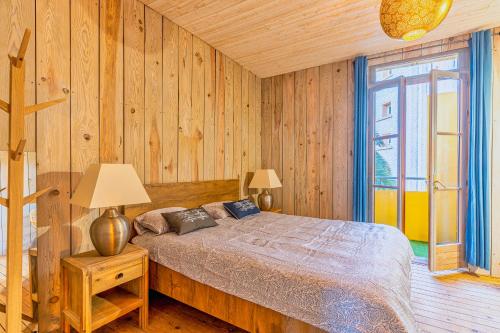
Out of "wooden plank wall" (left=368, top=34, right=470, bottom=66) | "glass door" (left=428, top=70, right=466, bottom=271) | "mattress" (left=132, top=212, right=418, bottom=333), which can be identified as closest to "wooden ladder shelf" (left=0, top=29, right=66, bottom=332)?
"mattress" (left=132, top=212, right=418, bottom=333)

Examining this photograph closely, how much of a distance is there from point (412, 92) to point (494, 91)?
0.99m

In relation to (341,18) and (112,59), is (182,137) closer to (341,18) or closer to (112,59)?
(112,59)

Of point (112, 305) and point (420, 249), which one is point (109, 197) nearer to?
point (112, 305)

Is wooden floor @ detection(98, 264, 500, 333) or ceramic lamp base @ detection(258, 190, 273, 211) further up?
ceramic lamp base @ detection(258, 190, 273, 211)

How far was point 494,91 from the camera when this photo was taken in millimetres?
2826

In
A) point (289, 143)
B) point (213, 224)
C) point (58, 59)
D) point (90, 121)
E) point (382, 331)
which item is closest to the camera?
point (382, 331)

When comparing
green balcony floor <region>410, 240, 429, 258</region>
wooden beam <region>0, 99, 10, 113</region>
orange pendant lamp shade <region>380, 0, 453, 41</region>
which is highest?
orange pendant lamp shade <region>380, 0, 453, 41</region>

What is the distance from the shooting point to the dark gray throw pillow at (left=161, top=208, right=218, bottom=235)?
2.20 meters

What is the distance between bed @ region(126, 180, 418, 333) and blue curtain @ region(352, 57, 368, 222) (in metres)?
0.90

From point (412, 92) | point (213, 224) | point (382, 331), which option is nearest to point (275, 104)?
point (412, 92)

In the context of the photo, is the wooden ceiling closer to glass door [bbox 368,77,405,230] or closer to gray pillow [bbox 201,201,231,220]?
glass door [bbox 368,77,405,230]

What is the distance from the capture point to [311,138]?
12.6ft

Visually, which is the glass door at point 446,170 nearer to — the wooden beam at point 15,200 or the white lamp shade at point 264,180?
the white lamp shade at point 264,180

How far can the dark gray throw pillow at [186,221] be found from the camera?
7.21 ft
